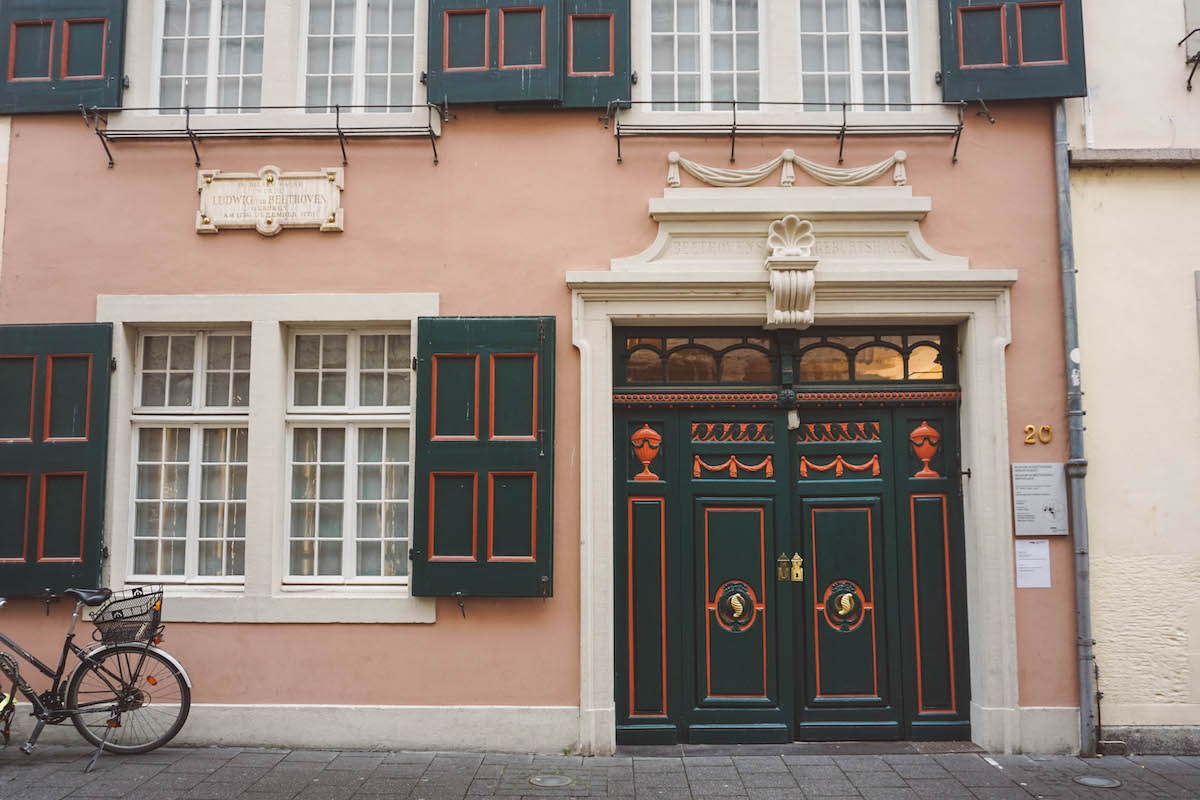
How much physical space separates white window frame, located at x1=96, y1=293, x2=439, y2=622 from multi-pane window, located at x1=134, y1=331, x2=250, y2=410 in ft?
0.52

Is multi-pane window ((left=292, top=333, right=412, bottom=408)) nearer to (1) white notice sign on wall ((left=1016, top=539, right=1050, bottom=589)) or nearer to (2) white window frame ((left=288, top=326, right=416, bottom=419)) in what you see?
(2) white window frame ((left=288, top=326, right=416, bottom=419))

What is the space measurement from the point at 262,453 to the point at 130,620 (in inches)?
52.0

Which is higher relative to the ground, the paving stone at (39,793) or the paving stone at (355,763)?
the paving stone at (39,793)

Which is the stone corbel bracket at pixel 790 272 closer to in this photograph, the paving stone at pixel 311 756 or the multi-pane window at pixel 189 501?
the multi-pane window at pixel 189 501

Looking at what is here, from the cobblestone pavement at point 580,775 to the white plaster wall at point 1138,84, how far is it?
4209 millimetres

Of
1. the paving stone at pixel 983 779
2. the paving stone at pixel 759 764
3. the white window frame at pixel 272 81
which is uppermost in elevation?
the white window frame at pixel 272 81

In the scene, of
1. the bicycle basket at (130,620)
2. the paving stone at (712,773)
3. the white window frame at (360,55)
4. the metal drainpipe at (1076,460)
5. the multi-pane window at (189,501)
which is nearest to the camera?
the paving stone at (712,773)

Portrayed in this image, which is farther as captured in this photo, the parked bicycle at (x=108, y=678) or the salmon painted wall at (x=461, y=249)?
the salmon painted wall at (x=461, y=249)

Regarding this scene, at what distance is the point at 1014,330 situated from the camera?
5.80 m

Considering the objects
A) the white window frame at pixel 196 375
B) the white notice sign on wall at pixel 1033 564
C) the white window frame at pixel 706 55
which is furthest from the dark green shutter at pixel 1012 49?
the white window frame at pixel 196 375

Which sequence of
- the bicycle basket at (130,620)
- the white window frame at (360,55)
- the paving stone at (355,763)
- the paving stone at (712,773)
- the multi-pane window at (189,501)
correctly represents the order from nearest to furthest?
the paving stone at (712,773) < the paving stone at (355,763) < the bicycle basket at (130,620) < the multi-pane window at (189,501) < the white window frame at (360,55)

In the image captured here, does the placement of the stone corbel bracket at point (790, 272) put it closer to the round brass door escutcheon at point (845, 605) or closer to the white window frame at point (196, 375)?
the round brass door escutcheon at point (845, 605)

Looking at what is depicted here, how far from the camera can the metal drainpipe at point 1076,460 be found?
5.55 m

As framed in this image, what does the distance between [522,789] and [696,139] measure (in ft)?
14.4
